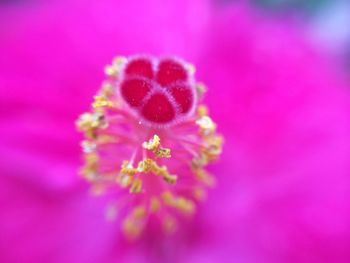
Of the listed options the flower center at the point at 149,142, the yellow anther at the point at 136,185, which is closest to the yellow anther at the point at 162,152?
the flower center at the point at 149,142

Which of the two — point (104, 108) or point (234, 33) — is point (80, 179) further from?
point (234, 33)

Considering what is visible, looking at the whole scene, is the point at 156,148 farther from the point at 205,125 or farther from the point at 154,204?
the point at 154,204

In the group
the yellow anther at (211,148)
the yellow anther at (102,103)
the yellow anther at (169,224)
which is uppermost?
the yellow anther at (102,103)

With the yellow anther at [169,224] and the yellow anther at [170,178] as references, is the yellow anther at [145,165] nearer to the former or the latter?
the yellow anther at [170,178]

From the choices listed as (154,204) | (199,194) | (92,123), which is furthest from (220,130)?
(92,123)

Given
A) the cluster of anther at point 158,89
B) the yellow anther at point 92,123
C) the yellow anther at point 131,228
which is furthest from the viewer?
the yellow anther at point 131,228

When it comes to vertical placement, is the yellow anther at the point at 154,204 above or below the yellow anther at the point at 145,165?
above

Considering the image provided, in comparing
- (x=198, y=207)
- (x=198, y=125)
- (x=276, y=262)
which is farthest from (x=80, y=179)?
(x=276, y=262)
